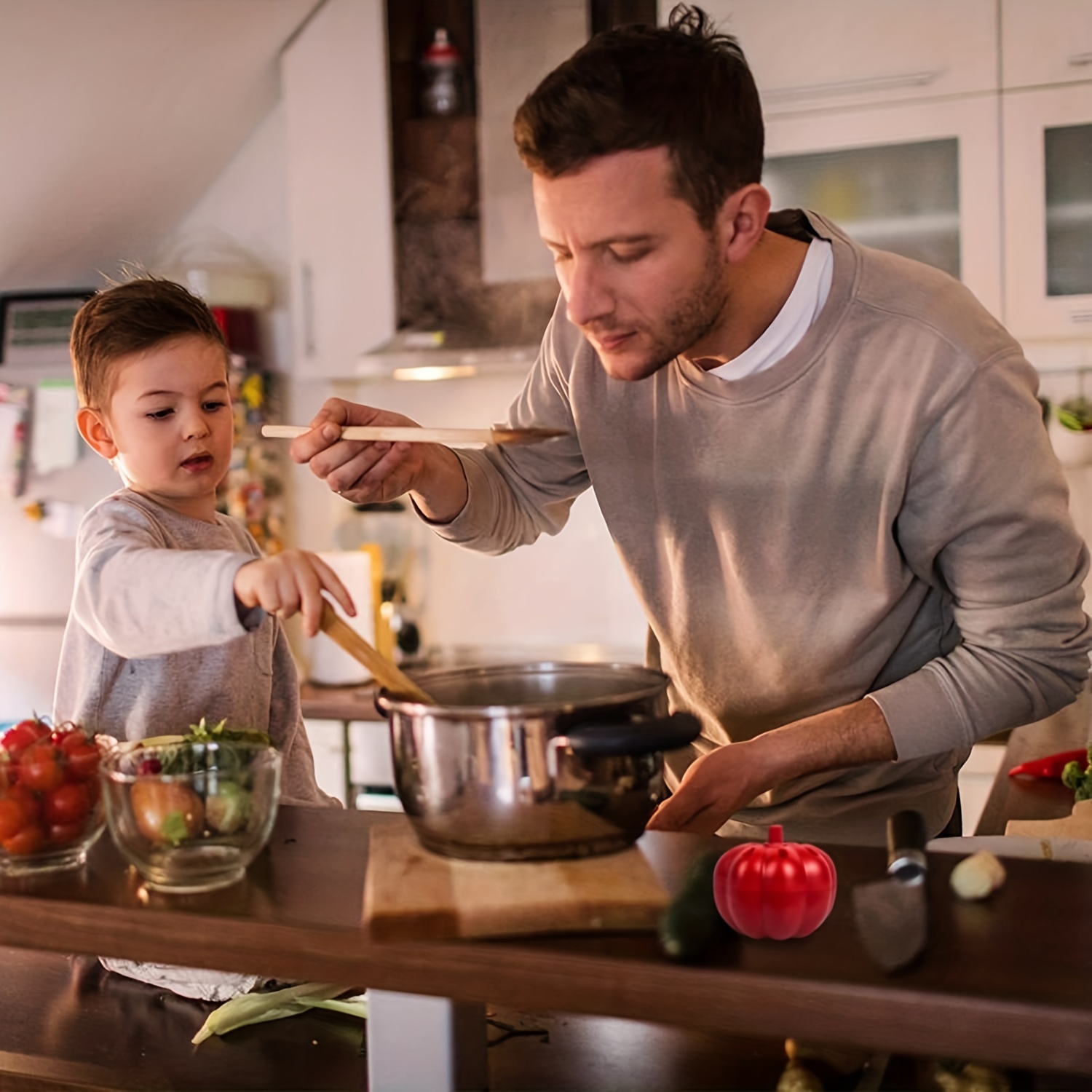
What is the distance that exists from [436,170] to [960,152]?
47.1 inches

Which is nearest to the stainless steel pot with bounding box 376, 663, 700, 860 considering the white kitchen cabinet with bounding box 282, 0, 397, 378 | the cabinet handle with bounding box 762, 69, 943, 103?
the cabinet handle with bounding box 762, 69, 943, 103

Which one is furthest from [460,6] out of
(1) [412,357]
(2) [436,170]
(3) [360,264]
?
(1) [412,357]

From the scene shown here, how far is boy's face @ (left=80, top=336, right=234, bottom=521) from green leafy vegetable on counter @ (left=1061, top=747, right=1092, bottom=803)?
1.15 meters

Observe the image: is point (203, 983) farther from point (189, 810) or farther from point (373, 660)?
point (373, 660)

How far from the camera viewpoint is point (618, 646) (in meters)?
3.33

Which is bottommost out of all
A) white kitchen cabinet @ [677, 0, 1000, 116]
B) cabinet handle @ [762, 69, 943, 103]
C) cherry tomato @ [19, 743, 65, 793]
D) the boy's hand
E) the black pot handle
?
cherry tomato @ [19, 743, 65, 793]

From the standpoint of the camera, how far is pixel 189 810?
0.88 meters

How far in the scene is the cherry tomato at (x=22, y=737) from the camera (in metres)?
0.95

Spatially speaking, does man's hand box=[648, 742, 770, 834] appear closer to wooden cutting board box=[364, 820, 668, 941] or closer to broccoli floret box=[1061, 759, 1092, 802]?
wooden cutting board box=[364, 820, 668, 941]

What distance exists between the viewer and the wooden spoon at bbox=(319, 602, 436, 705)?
0.87m

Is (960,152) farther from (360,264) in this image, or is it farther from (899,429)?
(899,429)

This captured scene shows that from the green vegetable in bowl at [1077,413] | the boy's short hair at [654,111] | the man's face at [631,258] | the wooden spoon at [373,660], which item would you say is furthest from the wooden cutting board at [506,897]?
the green vegetable in bowl at [1077,413]

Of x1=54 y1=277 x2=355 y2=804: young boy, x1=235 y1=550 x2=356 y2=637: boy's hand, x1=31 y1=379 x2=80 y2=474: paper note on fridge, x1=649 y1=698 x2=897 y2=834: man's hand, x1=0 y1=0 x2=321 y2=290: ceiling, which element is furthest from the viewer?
x1=31 y1=379 x2=80 y2=474: paper note on fridge

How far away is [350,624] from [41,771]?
217 cm
